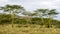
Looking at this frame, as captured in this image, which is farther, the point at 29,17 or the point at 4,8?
the point at 29,17

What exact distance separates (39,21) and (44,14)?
5631 mm

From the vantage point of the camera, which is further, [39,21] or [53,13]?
[39,21]

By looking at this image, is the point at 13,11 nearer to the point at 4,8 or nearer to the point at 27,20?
the point at 4,8

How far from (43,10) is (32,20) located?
748 cm

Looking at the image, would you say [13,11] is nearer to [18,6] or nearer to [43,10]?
[18,6]

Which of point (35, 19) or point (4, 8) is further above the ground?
point (4, 8)

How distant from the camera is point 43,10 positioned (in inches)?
1305

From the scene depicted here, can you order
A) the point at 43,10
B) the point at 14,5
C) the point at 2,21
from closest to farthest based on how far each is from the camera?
the point at 14,5
the point at 43,10
the point at 2,21

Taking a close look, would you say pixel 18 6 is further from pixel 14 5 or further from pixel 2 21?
pixel 2 21

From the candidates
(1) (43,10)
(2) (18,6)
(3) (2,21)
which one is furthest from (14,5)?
(3) (2,21)

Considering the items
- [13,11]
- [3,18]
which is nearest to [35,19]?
[3,18]

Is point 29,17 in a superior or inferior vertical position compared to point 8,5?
inferior

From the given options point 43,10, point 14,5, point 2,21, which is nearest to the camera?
point 14,5

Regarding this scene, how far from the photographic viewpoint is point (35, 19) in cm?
4038
